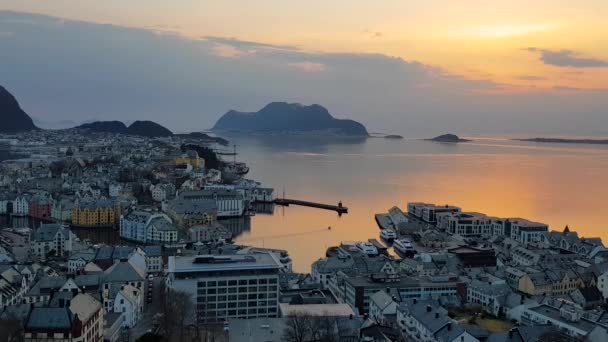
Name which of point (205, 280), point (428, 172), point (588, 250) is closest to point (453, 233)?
point (588, 250)

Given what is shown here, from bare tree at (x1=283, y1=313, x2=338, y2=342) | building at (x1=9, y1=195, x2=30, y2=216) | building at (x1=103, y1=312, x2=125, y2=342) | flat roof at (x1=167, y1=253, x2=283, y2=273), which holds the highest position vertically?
flat roof at (x1=167, y1=253, x2=283, y2=273)

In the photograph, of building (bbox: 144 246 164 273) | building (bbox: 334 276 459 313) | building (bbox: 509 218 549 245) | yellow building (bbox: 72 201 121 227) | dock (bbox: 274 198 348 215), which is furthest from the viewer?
dock (bbox: 274 198 348 215)

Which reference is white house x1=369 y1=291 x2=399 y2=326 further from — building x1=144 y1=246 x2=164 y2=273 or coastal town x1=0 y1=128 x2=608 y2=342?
building x1=144 y1=246 x2=164 y2=273

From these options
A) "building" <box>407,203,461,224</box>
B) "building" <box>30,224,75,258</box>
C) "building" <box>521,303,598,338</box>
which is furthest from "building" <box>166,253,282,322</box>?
"building" <box>407,203,461,224</box>

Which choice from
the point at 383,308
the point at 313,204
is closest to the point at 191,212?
the point at 313,204

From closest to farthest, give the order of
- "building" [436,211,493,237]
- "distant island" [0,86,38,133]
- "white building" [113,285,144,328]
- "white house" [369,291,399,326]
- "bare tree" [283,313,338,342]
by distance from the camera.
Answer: "bare tree" [283,313,338,342] → "white building" [113,285,144,328] → "white house" [369,291,399,326] → "building" [436,211,493,237] → "distant island" [0,86,38,133]

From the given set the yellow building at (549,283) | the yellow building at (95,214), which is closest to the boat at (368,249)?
the yellow building at (549,283)

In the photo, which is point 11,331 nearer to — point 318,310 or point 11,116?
point 318,310
